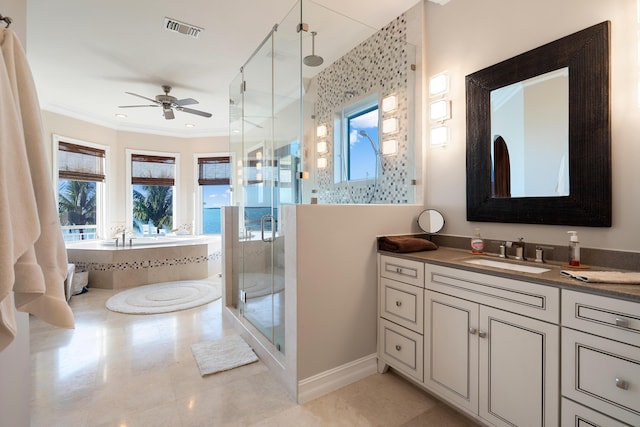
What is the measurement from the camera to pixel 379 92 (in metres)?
2.78

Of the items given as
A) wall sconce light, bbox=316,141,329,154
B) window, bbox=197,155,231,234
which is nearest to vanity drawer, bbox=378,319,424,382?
wall sconce light, bbox=316,141,329,154

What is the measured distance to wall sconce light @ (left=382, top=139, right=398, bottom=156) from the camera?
264cm

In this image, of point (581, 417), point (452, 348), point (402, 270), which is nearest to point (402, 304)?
point (402, 270)

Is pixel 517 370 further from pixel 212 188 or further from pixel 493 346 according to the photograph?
pixel 212 188

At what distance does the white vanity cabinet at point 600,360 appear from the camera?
1.05 metres

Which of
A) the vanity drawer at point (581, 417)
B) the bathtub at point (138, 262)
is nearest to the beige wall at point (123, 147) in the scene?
the bathtub at point (138, 262)

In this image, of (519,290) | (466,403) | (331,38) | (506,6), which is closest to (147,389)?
(466,403)

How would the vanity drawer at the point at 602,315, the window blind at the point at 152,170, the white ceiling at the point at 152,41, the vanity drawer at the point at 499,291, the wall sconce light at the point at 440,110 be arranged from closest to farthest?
1. the vanity drawer at the point at 602,315
2. the vanity drawer at the point at 499,291
3. the wall sconce light at the point at 440,110
4. the white ceiling at the point at 152,41
5. the window blind at the point at 152,170

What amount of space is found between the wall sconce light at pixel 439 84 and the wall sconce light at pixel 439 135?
264 mm

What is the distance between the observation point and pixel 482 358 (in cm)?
150

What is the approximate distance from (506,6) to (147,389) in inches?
132

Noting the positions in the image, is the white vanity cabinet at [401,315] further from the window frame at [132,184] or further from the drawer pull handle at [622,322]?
the window frame at [132,184]

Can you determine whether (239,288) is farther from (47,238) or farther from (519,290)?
(519,290)

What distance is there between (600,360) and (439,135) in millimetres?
1619
